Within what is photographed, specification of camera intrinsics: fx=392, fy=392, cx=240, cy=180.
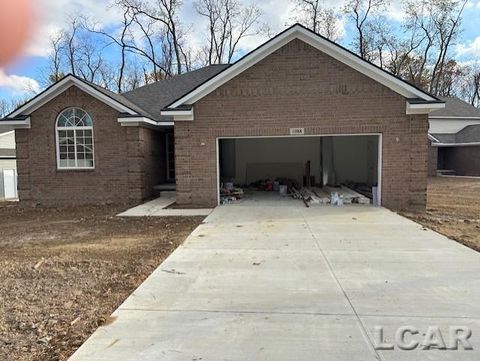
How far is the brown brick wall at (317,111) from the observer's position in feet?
40.2

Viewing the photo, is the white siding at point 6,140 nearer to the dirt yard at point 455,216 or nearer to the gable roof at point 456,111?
the dirt yard at point 455,216

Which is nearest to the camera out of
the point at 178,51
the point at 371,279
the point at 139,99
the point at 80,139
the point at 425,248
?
the point at 371,279

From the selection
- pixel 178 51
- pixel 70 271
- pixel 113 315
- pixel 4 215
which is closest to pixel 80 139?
pixel 4 215

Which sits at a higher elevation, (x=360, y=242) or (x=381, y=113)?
(x=381, y=113)

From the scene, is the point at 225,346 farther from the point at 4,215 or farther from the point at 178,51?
the point at 178,51

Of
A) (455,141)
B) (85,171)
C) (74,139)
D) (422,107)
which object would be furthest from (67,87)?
(455,141)

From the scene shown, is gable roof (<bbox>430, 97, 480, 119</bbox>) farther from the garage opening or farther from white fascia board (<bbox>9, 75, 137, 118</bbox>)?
white fascia board (<bbox>9, 75, 137, 118</bbox>)

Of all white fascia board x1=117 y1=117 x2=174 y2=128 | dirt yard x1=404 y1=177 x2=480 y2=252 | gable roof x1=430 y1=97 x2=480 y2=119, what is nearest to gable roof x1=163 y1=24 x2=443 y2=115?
white fascia board x1=117 y1=117 x2=174 y2=128

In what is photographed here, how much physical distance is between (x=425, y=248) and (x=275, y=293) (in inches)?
146

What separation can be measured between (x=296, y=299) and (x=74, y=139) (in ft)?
40.3

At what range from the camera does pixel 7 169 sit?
Answer: 27.4 metres

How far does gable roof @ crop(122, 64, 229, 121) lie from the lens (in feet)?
56.8

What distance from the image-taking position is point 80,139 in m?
14.5

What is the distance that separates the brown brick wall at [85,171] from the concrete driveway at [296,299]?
7.02 meters
